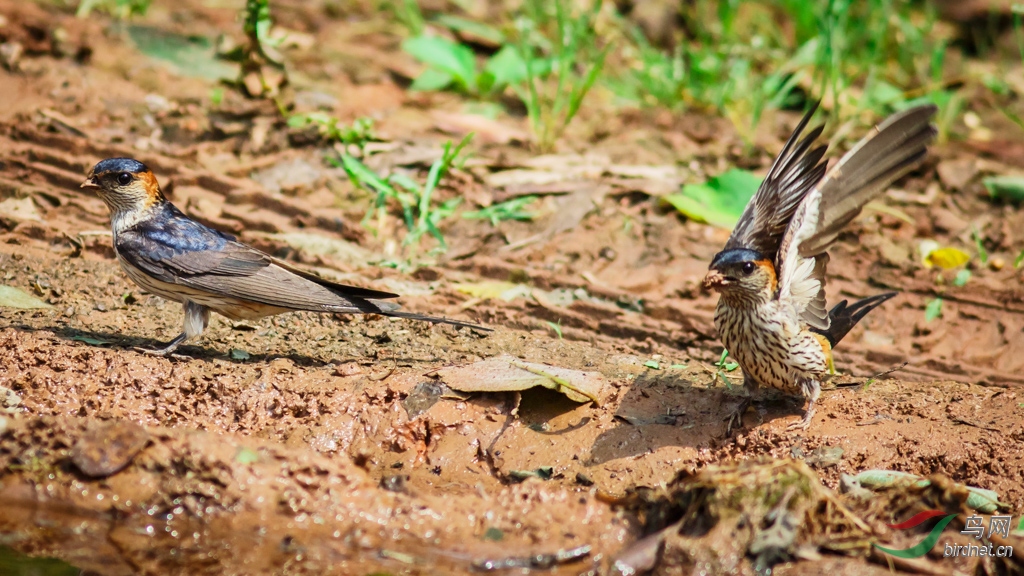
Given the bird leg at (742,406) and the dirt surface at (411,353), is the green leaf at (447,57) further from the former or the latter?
the bird leg at (742,406)

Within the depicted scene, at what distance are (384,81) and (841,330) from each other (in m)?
5.08

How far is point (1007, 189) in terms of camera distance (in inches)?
305

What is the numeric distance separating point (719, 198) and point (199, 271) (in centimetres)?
392

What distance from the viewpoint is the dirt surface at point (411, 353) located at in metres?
4.05

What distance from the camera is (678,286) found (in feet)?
21.2

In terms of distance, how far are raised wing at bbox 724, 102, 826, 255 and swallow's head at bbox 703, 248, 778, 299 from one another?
247 mm

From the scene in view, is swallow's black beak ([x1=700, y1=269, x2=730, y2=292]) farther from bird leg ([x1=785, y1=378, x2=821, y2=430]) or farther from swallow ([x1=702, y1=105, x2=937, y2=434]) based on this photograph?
bird leg ([x1=785, y1=378, x2=821, y2=430])

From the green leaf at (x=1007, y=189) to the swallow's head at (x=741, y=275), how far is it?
4032 millimetres

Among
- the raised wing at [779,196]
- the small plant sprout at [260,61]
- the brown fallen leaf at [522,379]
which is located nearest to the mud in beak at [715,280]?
the raised wing at [779,196]

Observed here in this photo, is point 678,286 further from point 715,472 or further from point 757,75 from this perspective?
point 757,75

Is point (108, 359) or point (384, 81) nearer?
point (108, 359)

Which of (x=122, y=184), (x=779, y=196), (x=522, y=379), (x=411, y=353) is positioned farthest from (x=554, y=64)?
(x=522, y=379)

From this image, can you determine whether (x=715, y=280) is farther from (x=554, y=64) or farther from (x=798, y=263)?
(x=554, y=64)

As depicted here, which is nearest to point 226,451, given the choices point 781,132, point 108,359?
point 108,359
